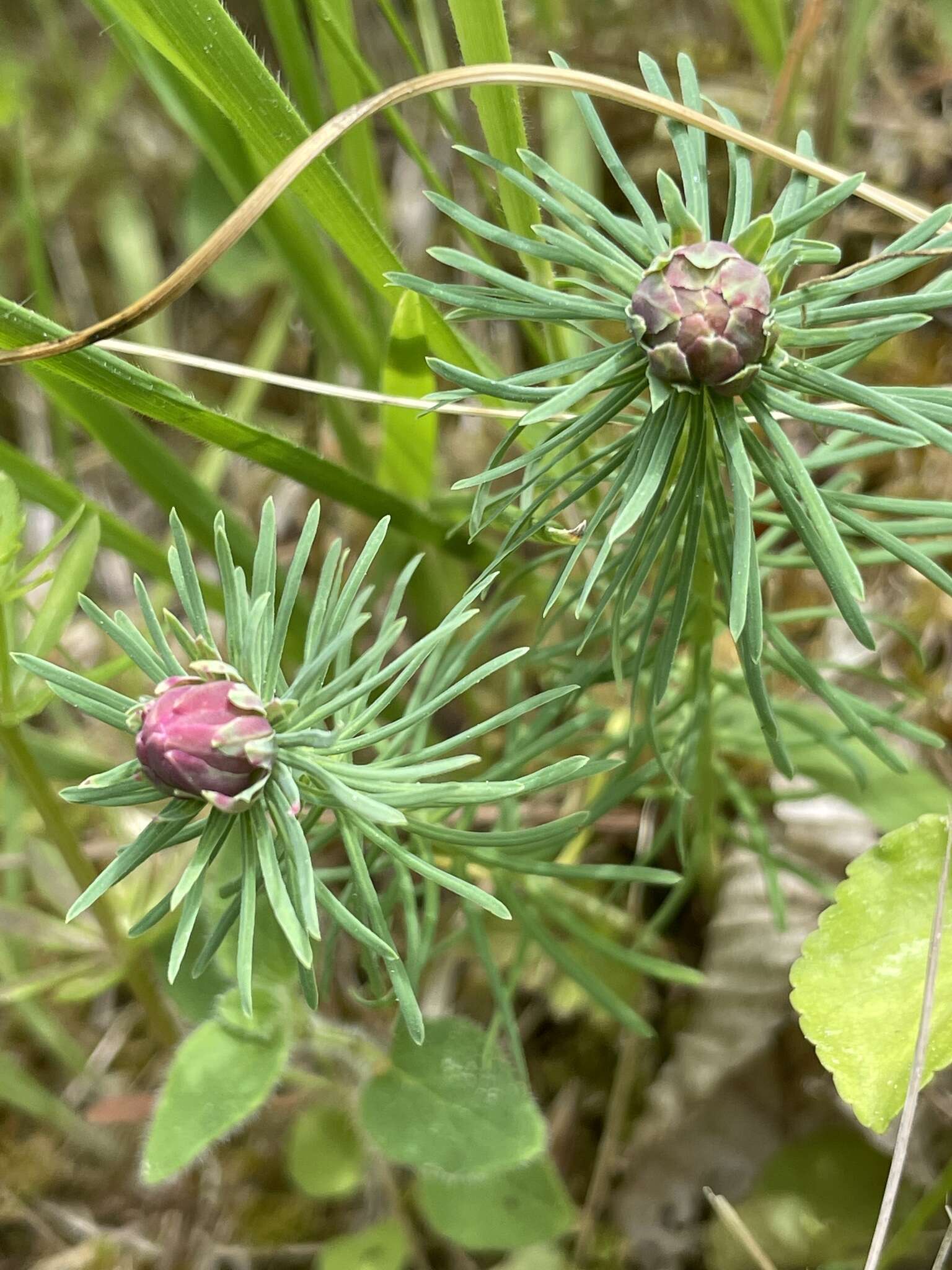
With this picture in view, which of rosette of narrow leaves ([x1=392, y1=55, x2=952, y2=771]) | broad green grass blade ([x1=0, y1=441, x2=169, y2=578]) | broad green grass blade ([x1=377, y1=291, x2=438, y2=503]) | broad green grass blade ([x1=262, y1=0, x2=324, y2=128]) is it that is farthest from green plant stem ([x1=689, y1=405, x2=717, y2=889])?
broad green grass blade ([x1=262, y1=0, x2=324, y2=128])

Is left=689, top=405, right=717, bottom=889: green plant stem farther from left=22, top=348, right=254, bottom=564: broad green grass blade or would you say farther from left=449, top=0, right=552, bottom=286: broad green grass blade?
left=22, top=348, right=254, bottom=564: broad green grass blade

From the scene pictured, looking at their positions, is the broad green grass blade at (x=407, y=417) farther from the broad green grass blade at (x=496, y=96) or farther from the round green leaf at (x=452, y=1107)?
the round green leaf at (x=452, y=1107)

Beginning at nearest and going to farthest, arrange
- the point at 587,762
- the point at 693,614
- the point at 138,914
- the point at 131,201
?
the point at 587,762, the point at 693,614, the point at 138,914, the point at 131,201

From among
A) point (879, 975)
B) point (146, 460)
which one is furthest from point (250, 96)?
point (879, 975)

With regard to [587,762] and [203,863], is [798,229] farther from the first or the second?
[203,863]

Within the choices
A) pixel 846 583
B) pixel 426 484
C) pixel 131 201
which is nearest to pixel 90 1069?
pixel 426 484

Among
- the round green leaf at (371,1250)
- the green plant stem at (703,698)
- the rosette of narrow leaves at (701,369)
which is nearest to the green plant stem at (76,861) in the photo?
the round green leaf at (371,1250)

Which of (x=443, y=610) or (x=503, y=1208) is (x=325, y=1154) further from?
(x=443, y=610)
